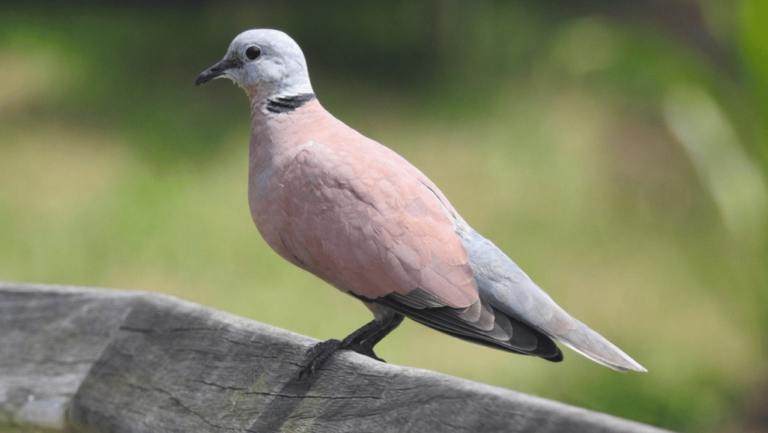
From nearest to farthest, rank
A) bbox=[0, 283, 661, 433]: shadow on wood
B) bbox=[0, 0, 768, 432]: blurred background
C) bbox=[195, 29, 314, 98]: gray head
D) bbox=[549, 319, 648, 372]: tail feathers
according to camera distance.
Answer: bbox=[0, 283, 661, 433]: shadow on wood → bbox=[549, 319, 648, 372]: tail feathers → bbox=[195, 29, 314, 98]: gray head → bbox=[0, 0, 768, 432]: blurred background

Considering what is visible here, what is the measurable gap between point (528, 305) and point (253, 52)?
0.68 metres

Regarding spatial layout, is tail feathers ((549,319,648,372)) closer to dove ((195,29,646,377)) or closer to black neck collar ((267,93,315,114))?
dove ((195,29,646,377))

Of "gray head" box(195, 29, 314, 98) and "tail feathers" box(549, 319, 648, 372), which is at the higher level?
"gray head" box(195, 29, 314, 98)

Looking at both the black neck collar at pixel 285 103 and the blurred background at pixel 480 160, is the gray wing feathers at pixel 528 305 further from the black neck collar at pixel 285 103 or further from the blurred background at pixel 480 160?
the blurred background at pixel 480 160

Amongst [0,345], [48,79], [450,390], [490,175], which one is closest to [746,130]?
[490,175]

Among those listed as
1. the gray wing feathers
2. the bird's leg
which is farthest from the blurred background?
the bird's leg

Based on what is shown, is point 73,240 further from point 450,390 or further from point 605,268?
point 450,390

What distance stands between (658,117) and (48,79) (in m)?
3.87

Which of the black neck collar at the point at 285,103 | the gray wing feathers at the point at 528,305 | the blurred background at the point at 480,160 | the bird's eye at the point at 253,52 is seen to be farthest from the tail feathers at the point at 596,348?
the blurred background at the point at 480,160

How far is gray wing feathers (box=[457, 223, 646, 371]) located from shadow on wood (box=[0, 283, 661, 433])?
10.4 inches

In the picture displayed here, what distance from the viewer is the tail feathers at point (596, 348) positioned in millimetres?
Result: 1107

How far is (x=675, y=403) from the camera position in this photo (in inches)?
118

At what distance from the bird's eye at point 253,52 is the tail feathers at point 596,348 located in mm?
731

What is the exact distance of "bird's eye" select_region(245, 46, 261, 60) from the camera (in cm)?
136
